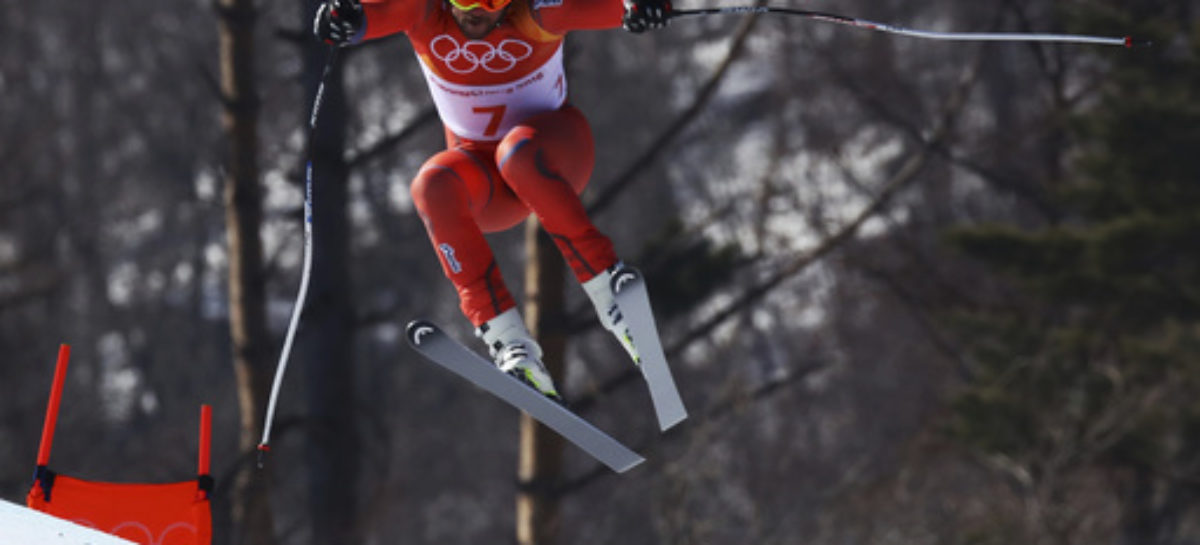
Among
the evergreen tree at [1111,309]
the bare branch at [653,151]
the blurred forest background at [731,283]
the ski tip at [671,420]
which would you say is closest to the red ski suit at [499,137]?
the ski tip at [671,420]

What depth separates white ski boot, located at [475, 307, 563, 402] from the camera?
454 cm

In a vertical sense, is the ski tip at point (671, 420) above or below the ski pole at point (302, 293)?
below

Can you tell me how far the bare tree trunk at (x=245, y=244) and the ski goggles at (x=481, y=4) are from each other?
471 centimetres

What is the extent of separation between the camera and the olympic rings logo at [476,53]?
4324 mm

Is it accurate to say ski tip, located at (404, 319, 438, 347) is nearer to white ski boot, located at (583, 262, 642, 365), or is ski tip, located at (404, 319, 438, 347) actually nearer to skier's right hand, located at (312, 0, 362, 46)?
white ski boot, located at (583, 262, 642, 365)

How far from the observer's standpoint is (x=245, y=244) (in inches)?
368

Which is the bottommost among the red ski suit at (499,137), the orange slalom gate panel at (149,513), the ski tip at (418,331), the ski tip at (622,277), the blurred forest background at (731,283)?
the blurred forest background at (731,283)

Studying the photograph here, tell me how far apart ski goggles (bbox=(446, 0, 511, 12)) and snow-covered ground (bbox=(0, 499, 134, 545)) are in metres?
1.64

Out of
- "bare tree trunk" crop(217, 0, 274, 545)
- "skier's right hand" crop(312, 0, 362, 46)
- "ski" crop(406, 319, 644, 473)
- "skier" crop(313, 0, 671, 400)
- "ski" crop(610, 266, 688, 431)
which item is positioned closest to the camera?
"skier's right hand" crop(312, 0, 362, 46)

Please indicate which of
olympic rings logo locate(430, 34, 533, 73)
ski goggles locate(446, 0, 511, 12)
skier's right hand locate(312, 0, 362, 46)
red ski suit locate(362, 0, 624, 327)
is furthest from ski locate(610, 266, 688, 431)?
skier's right hand locate(312, 0, 362, 46)

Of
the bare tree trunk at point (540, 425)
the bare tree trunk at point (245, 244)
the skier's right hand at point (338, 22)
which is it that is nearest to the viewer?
the skier's right hand at point (338, 22)

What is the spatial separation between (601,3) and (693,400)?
58.7ft

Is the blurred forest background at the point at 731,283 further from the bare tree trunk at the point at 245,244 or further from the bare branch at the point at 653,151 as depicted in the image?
the bare branch at the point at 653,151

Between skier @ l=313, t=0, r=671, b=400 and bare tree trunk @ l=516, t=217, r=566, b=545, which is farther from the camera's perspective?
bare tree trunk @ l=516, t=217, r=566, b=545
